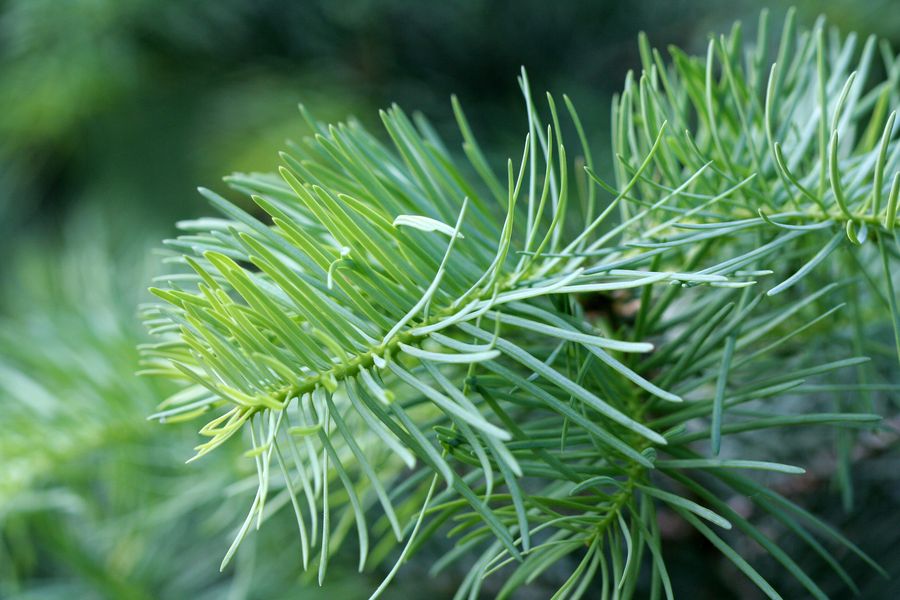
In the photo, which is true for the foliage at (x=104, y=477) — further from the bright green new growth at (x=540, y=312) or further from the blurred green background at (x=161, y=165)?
the bright green new growth at (x=540, y=312)

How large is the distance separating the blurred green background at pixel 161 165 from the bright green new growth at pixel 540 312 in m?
0.08

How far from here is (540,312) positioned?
15cm

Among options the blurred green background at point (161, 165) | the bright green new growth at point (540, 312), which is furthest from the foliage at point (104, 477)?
the bright green new growth at point (540, 312)

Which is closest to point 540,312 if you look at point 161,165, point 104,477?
point 104,477

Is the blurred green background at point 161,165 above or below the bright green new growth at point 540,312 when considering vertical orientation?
above

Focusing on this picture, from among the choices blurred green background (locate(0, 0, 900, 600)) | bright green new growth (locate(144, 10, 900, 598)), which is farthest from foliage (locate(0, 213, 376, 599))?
bright green new growth (locate(144, 10, 900, 598))

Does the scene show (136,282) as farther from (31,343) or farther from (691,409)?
(691,409)

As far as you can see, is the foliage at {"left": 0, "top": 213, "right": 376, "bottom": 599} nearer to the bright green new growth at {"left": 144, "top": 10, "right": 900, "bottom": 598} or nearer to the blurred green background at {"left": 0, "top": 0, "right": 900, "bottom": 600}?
the blurred green background at {"left": 0, "top": 0, "right": 900, "bottom": 600}

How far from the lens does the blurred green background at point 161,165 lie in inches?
11.9

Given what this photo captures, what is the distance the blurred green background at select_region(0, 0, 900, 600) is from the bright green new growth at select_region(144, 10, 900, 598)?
8 centimetres

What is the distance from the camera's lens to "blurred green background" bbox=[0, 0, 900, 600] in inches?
11.9

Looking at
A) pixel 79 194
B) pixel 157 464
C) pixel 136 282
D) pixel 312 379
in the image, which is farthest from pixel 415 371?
pixel 79 194

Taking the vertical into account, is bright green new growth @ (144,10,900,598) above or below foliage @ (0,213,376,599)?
below

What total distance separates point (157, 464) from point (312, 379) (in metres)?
→ 0.20
